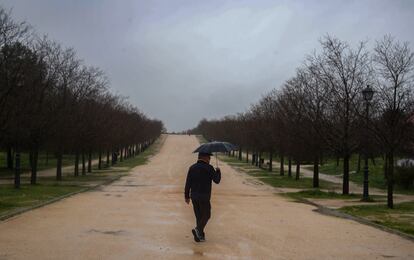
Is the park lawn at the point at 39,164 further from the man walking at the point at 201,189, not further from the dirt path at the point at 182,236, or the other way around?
the man walking at the point at 201,189

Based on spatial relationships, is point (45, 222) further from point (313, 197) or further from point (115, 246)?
point (313, 197)

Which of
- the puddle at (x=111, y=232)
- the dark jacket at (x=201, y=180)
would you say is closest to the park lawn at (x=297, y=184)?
the puddle at (x=111, y=232)

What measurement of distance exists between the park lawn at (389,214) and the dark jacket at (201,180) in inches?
206

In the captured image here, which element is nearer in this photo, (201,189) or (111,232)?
(201,189)

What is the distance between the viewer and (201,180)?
11.9m

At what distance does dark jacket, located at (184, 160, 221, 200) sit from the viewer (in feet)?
39.0

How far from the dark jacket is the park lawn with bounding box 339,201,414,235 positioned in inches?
206

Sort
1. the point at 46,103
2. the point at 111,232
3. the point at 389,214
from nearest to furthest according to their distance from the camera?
the point at 111,232
the point at 389,214
the point at 46,103

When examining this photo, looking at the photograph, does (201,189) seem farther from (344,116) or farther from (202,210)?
(344,116)

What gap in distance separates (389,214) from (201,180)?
9397 millimetres

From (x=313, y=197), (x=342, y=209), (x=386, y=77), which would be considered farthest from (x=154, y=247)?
(x=313, y=197)

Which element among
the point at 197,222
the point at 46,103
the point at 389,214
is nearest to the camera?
the point at 197,222

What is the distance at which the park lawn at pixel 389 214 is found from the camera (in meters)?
15.6

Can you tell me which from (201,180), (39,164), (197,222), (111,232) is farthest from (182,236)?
(39,164)
